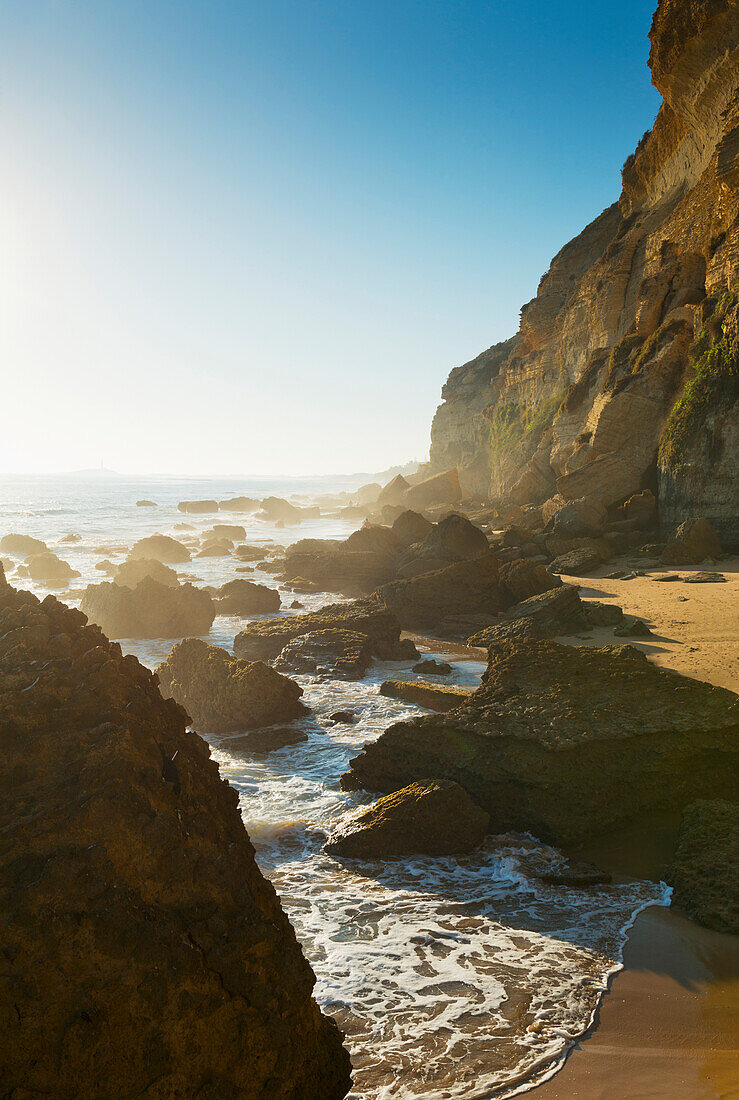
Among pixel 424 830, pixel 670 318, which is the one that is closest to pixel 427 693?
pixel 424 830

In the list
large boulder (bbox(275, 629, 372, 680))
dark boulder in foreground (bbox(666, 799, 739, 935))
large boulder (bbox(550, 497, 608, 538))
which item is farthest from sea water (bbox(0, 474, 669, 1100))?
large boulder (bbox(550, 497, 608, 538))

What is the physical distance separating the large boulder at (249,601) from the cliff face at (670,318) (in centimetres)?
1167

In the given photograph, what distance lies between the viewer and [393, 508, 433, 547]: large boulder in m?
23.5

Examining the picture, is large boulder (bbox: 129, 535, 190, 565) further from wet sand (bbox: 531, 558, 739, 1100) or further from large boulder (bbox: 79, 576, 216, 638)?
wet sand (bbox: 531, 558, 739, 1100)

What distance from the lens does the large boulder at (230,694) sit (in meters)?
10.1

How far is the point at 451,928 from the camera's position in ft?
17.4

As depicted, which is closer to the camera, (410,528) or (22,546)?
(410,528)

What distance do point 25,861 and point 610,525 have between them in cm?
2174

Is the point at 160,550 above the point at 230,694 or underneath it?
above

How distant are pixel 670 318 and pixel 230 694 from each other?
822 inches

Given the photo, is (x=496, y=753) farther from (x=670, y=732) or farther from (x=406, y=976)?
(x=406, y=976)

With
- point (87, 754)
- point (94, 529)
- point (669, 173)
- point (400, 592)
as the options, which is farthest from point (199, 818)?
point (94, 529)

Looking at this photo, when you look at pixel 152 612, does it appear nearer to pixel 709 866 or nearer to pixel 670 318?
pixel 709 866

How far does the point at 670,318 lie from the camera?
75.5 feet
